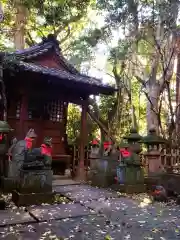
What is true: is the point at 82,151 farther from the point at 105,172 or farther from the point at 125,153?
the point at 125,153

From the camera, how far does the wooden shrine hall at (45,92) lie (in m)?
10.8

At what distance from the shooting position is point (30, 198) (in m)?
7.12

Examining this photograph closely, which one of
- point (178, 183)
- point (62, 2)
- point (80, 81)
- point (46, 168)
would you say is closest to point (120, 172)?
point (178, 183)

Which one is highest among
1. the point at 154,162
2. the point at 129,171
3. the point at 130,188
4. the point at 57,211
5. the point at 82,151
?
the point at 82,151

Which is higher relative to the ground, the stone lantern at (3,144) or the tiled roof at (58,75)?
the tiled roof at (58,75)

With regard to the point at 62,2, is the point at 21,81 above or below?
below

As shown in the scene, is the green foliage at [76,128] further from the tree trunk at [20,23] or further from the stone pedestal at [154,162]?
the stone pedestal at [154,162]

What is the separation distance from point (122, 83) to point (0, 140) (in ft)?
28.9

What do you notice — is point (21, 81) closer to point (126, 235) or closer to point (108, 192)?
point (108, 192)

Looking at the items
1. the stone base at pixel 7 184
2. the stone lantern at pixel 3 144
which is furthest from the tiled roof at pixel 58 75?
the stone base at pixel 7 184

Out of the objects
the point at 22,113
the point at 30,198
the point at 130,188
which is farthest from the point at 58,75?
the point at 30,198

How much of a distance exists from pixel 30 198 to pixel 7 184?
2056 millimetres

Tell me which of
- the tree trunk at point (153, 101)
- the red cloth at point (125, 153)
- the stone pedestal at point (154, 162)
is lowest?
the stone pedestal at point (154, 162)

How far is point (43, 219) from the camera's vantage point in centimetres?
588
